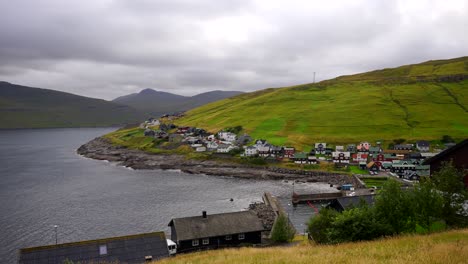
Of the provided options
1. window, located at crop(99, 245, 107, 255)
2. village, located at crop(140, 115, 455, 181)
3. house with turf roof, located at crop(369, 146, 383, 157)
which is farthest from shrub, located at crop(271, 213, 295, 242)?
house with turf roof, located at crop(369, 146, 383, 157)

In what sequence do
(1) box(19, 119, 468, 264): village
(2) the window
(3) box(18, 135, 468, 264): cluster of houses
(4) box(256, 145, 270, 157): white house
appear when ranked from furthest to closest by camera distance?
(4) box(256, 145, 270, 157): white house < (2) the window < (1) box(19, 119, 468, 264): village < (3) box(18, 135, 468, 264): cluster of houses

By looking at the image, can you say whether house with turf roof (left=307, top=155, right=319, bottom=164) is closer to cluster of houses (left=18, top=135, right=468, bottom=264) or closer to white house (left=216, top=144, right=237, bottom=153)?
white house (left=216, top=144, right=237, bottom=153)

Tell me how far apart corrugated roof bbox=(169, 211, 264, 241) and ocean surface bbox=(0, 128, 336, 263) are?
52.6 ft

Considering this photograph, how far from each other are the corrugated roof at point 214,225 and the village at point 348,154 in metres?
68.9

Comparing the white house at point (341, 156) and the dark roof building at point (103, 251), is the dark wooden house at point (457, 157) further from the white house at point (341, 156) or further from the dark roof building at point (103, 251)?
the white house at point (341, 156)

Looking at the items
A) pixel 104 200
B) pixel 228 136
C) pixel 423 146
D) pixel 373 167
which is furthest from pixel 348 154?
pixel 104 200

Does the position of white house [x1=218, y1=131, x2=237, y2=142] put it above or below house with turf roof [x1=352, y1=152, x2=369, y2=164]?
above

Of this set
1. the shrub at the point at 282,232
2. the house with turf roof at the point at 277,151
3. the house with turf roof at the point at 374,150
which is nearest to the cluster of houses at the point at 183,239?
the shrub at the point at 282,232

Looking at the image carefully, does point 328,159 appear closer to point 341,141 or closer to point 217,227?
point 341,141

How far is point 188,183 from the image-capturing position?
3954 inches

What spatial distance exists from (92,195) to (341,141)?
92.1 metres

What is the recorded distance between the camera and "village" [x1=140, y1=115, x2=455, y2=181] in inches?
4205

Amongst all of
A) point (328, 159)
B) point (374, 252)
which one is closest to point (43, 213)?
point (374, 252)

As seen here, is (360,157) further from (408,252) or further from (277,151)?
(408,252)
